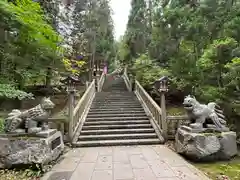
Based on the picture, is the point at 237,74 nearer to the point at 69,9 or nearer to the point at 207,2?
the point at 207,2

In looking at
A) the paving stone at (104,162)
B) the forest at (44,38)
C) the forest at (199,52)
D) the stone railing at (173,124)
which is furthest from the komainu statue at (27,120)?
the forest at (199,52)

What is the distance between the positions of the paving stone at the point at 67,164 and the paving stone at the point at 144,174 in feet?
4.21

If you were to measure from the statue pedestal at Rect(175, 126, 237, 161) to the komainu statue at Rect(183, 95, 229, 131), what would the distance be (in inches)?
5.8

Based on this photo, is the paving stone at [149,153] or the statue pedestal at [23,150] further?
the paving stone at [149,153]

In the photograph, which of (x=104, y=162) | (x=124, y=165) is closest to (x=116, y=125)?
(x=104, y=162)

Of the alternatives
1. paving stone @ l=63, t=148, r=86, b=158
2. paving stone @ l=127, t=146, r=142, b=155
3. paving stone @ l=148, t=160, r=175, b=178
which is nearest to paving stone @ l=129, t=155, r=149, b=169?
paving stone @ l=148, t=160, r=175, b=178

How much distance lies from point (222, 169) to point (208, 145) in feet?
1.73

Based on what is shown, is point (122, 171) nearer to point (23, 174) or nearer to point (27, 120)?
point (23, 174)

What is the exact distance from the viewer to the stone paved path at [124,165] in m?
3.25

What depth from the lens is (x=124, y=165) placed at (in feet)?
12.4

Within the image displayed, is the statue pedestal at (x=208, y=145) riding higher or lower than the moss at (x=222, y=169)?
higher

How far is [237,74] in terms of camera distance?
488 cm

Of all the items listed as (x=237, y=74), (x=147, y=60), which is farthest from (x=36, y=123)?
(x=147, y=60)

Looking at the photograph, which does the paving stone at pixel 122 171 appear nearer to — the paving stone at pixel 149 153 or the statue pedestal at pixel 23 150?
the paving stone at pixel 149 153
